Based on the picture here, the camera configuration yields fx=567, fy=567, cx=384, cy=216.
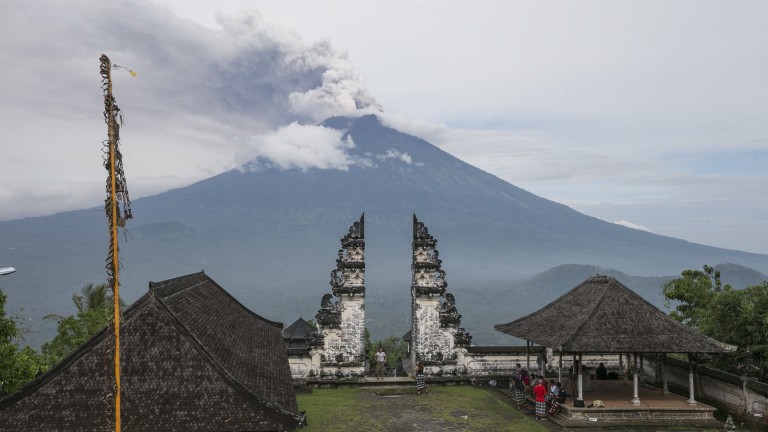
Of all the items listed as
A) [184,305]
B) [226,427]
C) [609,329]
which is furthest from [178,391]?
[609,329]

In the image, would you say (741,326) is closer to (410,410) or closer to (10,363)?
(410,410)

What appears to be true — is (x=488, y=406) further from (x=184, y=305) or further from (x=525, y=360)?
(x=184, y=305)

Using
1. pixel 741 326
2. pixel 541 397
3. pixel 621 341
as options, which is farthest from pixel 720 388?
pixel 541 397

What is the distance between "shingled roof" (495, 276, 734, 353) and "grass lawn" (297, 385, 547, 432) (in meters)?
2.60

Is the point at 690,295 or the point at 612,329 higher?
the point at 690,295

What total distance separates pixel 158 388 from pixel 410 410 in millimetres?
9739

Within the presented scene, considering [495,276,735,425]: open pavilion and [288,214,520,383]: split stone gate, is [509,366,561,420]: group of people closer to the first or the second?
[495,276,735,425]: open pavilion

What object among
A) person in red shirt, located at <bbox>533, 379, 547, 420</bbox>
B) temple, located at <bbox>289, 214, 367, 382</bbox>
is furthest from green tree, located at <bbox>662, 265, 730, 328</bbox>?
temple, located at <bbox>289, 214, 367, 382</bbox>

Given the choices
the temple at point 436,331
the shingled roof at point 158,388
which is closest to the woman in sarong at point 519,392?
the temple at point 436,331

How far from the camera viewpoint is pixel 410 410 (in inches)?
728

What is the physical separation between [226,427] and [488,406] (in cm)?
1110

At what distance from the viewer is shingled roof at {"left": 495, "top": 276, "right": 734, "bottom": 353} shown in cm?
1717

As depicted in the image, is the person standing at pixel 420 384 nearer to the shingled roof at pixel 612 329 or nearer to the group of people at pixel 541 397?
the group of people at pixel 541 397

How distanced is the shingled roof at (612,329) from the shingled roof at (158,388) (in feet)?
30.9
